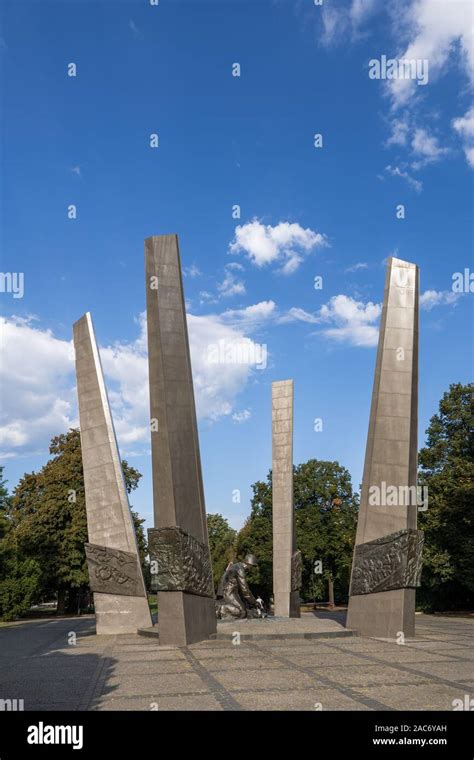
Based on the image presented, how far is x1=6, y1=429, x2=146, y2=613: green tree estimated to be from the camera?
89.8ft

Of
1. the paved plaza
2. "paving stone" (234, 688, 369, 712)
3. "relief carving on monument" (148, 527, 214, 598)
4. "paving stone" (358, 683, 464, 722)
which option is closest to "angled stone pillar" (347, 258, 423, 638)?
the paved plaza

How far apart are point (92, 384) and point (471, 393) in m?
18.0

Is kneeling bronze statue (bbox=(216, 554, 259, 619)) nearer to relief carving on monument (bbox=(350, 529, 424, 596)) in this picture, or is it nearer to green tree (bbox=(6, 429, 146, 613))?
relief carving on monument (bbox=(350, 529, 424, 596))

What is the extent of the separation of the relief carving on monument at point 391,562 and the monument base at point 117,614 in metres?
6.02

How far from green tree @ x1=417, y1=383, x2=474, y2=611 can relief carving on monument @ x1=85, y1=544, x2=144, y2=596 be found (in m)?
13.2

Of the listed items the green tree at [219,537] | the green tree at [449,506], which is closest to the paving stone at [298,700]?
the green tree at [449,506]

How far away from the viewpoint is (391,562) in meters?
13.6

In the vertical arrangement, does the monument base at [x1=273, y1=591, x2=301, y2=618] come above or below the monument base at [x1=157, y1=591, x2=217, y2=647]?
below

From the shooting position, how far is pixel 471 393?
91.4 ft

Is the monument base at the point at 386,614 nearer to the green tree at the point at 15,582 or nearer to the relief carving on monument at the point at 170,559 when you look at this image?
the relief carving on monument at the point at 170,559

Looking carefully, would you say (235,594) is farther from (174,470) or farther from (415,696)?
A: (415,696)

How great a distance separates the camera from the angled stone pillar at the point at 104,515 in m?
16.2
